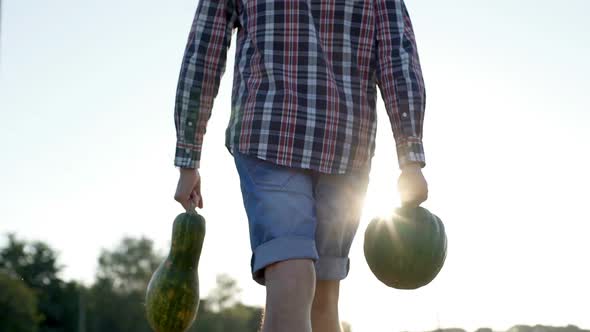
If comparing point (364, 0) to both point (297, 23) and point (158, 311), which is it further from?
point (158, 311)

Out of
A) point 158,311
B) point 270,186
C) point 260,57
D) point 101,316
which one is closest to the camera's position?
point 270,186

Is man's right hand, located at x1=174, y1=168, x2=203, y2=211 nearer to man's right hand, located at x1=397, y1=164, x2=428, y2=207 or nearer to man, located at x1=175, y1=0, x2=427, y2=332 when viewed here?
man, located at x1=175, y1=0, x2=427, y2=332

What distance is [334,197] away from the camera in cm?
336

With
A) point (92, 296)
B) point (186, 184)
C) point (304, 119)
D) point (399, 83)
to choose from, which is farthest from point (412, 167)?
point (92, 296)

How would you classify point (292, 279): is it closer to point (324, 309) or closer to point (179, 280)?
point (324, 309)

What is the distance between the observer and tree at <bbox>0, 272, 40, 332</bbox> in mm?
73562

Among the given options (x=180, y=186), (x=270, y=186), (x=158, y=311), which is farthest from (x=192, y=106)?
(x=158, y=311)

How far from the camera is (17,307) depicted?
74875mm

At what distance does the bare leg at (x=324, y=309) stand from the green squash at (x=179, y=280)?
82 centimetres

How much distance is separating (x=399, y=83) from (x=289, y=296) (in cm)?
101

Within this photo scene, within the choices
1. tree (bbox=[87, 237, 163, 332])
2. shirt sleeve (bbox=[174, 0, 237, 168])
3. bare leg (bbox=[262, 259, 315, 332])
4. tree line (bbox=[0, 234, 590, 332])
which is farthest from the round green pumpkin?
tree (bbox=[87, 237, 163, 332])

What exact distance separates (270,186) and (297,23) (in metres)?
0.68

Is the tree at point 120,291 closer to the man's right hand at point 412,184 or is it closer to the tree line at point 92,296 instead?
the tree line at point 92,296

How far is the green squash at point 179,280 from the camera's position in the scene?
13.6ft
